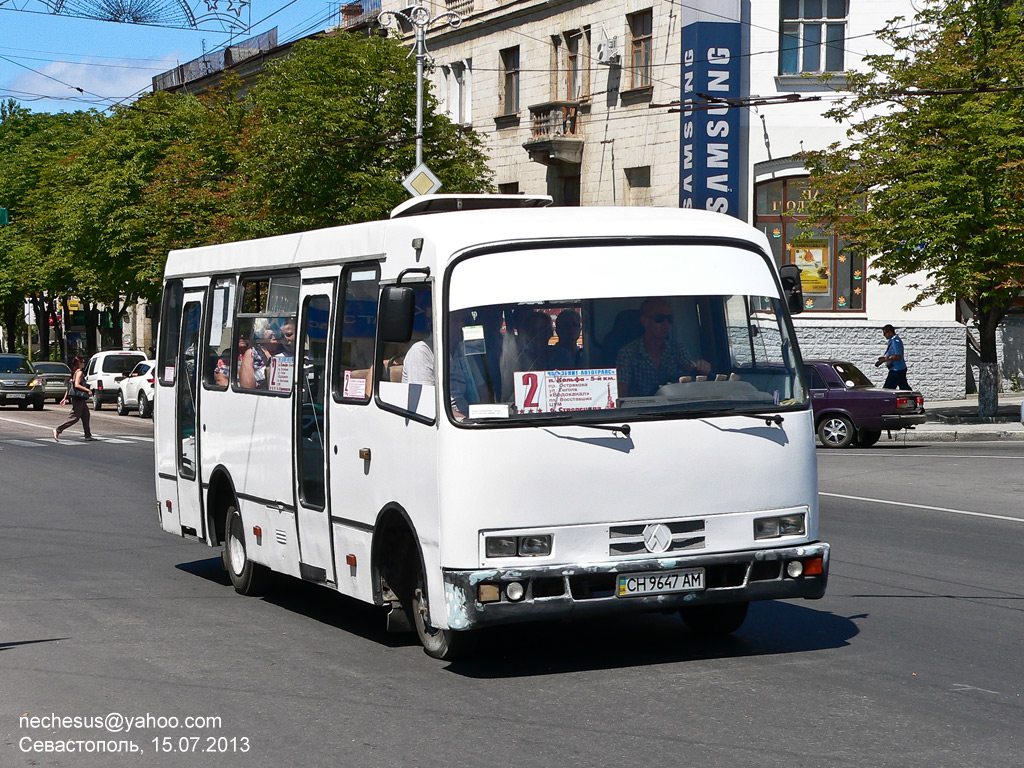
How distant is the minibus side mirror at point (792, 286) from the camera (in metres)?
8.48

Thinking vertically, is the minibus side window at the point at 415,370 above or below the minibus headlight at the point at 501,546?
above

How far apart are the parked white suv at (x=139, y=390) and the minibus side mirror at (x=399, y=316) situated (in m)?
33.9

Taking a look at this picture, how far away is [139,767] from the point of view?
6035 millimetres

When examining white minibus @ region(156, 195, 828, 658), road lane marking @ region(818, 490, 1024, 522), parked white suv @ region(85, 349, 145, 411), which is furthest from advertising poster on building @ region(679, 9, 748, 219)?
white minibus @ region(156, 195, 828, 658)

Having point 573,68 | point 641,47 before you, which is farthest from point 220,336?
point 573,68

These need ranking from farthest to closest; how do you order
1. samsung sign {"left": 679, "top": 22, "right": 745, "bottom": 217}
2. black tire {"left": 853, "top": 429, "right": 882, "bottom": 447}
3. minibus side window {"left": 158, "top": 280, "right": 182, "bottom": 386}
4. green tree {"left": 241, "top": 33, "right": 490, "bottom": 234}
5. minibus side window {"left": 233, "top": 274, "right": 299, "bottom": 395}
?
samsung sign {"left": 679, "top": 22, "right": 745, "bottom": 217} → green tree {"left": 241, "top": 33, "right": 490, "bottom": 234} → black tire {"left": 853, "top": 429, "right": 882, "bottom": 447} → minibus side window {"left": 158, "top": 280, "right": 182, "bottom": 386} → minibus side window {"left": 233, "top": 274, "right": 299, "bottom": 395}

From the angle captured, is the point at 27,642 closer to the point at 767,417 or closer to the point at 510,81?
the point at 767,417

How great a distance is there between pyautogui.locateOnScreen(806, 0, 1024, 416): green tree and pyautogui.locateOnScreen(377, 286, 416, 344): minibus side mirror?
69.4ft

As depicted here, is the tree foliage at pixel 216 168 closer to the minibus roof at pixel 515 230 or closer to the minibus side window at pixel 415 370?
the minibus roof at pixel 515 230

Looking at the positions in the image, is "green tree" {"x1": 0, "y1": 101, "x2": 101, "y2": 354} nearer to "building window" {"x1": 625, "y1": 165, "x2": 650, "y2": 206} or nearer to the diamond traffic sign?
"building window" {"x1": 625, "y1": 165, "x2": 650, "y2": 206}

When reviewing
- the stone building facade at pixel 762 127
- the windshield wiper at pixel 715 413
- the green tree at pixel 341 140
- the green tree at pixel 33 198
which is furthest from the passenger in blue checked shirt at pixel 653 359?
the green tree at pixel 33 198

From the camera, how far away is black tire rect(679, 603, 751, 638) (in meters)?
8.44

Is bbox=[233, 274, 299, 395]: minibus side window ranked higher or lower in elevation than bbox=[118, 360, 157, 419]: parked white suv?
higher

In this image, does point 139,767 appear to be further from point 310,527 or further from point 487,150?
point 487,150
